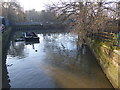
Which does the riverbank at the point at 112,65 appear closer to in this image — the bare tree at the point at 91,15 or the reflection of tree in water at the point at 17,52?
the bare tree at the point at 91,15

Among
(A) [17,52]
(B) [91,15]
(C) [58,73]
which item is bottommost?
(C) [58,73]

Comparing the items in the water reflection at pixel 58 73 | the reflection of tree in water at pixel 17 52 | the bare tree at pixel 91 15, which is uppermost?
the bare tree at pixel 91 15

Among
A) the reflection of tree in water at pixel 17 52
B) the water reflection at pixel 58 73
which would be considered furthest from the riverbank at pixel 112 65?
the reflection of tree in water at pixel 17 52

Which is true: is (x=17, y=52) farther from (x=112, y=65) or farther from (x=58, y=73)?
(x=112, y=65)

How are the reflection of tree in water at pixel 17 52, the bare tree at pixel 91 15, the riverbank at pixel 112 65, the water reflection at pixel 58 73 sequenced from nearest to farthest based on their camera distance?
the riverbank at pixel 112 65 → the water reflection at pixel 58 73 → the bare tree at pixel 91 15 → the reflection of tree in water at pixel 17 52

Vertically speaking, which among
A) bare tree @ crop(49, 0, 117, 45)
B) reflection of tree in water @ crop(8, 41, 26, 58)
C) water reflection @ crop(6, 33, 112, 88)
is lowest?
water reflection @ crop(6, 33, 112, 88)

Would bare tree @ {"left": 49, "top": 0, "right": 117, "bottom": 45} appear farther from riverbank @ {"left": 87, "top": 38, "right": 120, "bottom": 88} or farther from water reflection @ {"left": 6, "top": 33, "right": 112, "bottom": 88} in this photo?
riverbank @ {"left": 87, "top": 38, "right": 120, "bottom": 88}

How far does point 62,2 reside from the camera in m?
20.2

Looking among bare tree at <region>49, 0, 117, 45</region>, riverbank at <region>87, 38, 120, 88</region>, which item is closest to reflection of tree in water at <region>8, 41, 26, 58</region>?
bare tree at <region>49, 0, 117, 45</region>

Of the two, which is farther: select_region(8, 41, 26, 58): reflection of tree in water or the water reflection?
select_region(8, 41, 26, 58): reflection of tree in water

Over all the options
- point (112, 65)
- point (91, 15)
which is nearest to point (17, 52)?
point (91, 15)

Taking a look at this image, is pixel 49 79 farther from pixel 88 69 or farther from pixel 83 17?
pixel 83 17

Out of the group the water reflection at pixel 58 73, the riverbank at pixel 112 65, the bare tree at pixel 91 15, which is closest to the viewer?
the riverbank at pixel 112 65

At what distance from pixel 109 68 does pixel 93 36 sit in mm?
8482
